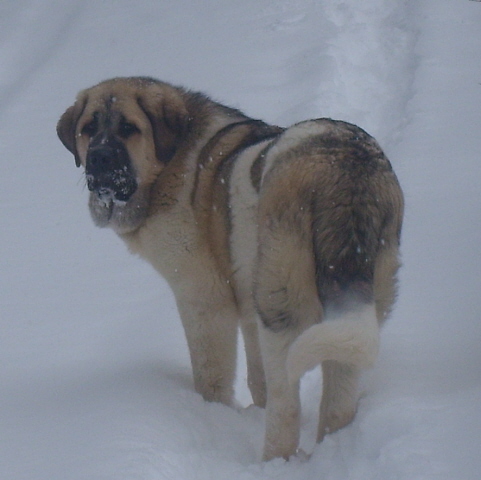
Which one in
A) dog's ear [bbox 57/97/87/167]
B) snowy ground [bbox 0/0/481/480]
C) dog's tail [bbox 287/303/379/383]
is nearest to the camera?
dog's tail [bbox 287/303/379/383]

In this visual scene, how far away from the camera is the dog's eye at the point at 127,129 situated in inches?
154

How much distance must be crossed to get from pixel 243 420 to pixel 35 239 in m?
3.55

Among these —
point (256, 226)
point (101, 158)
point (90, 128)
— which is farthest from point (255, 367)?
point (90, 128)

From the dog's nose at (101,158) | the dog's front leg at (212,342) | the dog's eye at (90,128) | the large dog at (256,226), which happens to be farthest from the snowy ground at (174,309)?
the dog's eye at (90,128)

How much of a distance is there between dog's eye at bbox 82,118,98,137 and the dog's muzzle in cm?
23

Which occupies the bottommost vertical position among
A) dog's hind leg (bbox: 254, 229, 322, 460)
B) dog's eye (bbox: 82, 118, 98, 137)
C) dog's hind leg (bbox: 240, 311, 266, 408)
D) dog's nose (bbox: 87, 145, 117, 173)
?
dog's hind leg (bbox: 240, 311, 266, 408)

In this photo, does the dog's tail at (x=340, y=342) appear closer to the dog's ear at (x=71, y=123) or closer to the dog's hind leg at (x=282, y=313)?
the dog's hind leg at (x=282, y=313)

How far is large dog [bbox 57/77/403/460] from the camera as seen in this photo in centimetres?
278

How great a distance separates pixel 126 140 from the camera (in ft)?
12.8

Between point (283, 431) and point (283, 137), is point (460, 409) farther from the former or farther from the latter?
point (283, 137)

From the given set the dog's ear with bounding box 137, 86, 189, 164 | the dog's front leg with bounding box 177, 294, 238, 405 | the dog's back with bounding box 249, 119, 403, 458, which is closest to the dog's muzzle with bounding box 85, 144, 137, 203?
the dog's ear with bounding box 137, 86, 189, 164

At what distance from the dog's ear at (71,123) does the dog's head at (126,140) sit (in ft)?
0.06

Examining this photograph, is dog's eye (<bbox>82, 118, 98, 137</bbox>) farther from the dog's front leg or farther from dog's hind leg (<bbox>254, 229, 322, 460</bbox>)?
dog's hind leg (<bbox>254, 229, 322, 460</bbox>)

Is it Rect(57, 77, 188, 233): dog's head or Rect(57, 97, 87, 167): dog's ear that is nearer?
Rect(57, 77, 188, 233): dog's head
